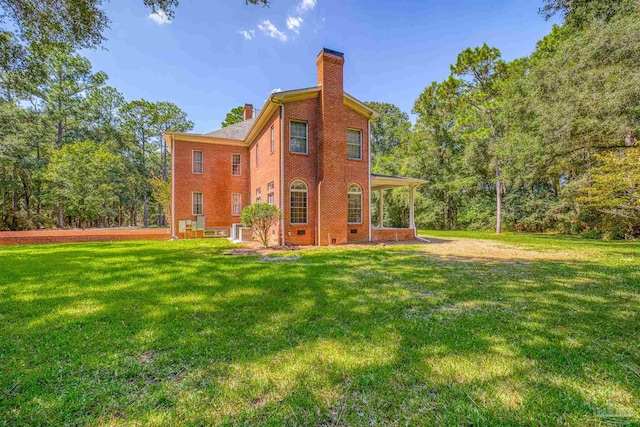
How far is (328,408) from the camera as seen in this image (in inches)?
81.4

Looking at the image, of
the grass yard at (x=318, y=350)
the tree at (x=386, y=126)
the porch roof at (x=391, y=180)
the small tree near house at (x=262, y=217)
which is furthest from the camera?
→ the tree at (x=386, y=126)

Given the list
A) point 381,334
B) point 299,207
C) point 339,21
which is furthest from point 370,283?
point 339,21

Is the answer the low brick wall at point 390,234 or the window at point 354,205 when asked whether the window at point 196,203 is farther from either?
the low brick wall at point 390,234

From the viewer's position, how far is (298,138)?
39.8ft

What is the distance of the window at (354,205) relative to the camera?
13.0 m

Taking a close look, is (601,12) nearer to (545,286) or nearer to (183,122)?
(545,286)

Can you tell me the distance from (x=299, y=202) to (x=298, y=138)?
2837 millimetres

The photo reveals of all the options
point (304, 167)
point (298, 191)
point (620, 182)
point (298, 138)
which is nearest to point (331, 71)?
point (298, 138)

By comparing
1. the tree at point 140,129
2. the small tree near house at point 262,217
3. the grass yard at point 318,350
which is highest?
the tree at point 140,129

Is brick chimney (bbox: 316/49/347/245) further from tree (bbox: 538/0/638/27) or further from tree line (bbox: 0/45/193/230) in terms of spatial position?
tree line (bbox: 0/45/193/230)

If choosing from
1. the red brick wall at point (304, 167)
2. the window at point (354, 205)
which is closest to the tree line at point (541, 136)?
the red brick wall at point (304, 167)

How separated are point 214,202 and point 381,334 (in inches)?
632

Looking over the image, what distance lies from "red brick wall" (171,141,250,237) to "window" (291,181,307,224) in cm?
690

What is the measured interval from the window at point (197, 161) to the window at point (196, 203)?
1424 mm
